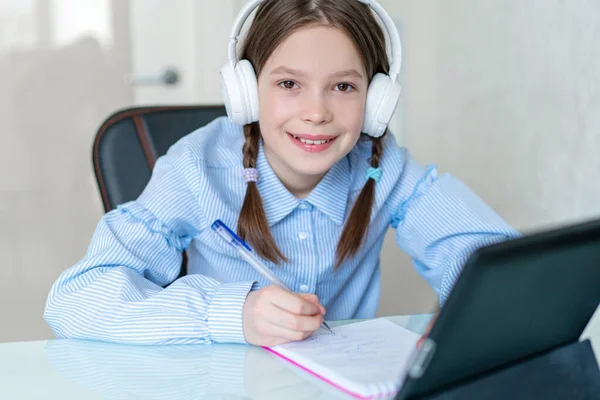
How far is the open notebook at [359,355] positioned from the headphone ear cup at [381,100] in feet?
1.10

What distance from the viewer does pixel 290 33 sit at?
44.2 inches

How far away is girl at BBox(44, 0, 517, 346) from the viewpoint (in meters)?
0.97

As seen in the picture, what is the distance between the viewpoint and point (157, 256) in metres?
1.16

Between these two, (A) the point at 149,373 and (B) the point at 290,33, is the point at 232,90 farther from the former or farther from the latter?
(A) the point at 149,373

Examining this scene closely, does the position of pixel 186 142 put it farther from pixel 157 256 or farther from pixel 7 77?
pixel 7 77

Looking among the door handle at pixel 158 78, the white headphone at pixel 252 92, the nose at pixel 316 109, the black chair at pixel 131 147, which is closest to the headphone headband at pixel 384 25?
the white headphone at pixel 252 92

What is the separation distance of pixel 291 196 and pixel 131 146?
0.35 meters

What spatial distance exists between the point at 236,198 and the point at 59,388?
21.7 inches

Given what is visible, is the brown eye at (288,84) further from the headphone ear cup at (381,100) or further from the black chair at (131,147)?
the black chair at (131,147)

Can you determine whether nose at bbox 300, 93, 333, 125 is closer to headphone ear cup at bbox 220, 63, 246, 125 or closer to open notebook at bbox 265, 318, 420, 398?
headphone ear cup at bbox 220, 63, 246, 125

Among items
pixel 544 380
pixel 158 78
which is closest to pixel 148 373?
pixel 544 380

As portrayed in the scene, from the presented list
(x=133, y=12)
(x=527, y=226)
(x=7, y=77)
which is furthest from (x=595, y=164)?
(x=7, y=77)

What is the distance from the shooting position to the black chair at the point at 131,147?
53.5 inches

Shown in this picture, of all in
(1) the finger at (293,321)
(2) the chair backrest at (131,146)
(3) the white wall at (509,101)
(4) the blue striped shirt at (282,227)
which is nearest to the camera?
(1) the finger at (293,321)
